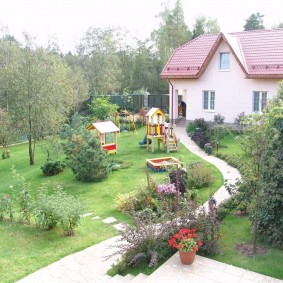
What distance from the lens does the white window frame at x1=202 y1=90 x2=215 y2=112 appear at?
935 inches

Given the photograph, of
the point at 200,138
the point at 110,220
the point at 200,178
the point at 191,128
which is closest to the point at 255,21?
the point at 191,128

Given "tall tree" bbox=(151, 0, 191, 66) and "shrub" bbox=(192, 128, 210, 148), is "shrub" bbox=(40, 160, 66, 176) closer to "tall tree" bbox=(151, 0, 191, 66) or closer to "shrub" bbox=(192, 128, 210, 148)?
"shrub" bbox=(192, 128, 210, 148)

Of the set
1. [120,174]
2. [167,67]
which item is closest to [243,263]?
[120,174]

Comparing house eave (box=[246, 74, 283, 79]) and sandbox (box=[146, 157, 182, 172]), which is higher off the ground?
house eave (box=[246, 74, 283, 79])

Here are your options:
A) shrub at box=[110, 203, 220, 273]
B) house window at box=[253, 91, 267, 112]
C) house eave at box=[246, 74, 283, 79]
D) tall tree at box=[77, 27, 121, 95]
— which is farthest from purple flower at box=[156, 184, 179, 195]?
tall tree at box=[77, 27, 121, 95]

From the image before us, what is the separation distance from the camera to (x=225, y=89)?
22875 millimetres

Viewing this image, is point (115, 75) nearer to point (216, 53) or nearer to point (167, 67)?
point (167, 67)

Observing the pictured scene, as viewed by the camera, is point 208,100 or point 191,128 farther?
point 208,100

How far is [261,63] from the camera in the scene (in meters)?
21.5

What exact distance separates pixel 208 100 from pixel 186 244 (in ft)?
58.3

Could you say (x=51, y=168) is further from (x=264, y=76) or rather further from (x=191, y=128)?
(x=264, y=76)

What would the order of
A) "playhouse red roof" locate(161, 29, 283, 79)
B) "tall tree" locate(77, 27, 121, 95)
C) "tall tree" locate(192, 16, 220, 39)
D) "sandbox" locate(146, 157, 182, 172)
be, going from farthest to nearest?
"tall tree" locate(192, 16, 220, 39) < "tall tree" locate(77, 27, 121, 95) < "playhouse red roof" locate(161, 29, 283, 79) < "sandbox" locate(146, 157, 182, 172)

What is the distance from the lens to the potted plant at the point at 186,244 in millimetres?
7121

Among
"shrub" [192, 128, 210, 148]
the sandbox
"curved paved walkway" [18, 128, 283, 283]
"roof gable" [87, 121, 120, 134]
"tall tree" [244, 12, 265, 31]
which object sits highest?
"tall tree" [244, 12, 265, 31]
